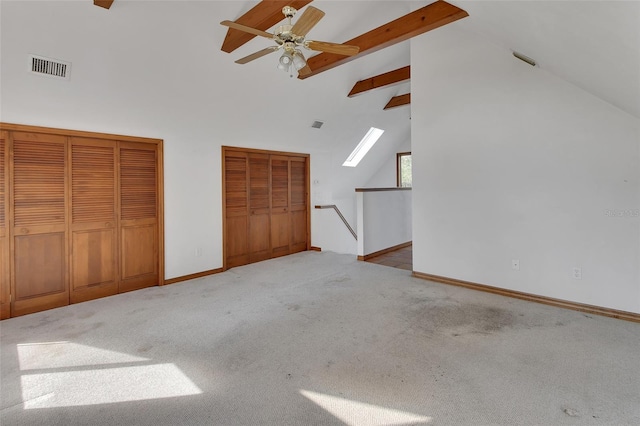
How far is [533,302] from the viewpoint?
137 inches

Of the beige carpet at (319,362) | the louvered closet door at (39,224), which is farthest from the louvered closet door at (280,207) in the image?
the louvered closet door at (39,224)

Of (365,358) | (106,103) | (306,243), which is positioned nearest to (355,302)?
(365,358)

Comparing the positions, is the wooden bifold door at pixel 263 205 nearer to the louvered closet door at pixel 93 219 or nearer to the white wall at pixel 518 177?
the louvered closet door at pixel 93 219

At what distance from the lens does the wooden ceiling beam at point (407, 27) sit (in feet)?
9.92

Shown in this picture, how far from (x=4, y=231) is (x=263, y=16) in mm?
3367

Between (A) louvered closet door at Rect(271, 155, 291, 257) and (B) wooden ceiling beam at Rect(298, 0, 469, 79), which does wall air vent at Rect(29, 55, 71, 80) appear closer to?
(B) wooden ceiling beam at Rect(298, 0, 469, 79)

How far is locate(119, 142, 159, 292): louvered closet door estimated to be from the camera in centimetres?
396

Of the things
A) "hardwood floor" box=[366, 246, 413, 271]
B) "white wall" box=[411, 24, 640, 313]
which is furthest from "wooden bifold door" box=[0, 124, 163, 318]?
"white wall" box=[411, 24, 640, 313]

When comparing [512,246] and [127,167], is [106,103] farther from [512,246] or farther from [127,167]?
[512,246]

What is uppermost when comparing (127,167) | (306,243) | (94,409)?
(127,167)

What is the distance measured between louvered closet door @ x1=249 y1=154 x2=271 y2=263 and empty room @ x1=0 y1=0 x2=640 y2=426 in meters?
0.11

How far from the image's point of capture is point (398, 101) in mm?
6527

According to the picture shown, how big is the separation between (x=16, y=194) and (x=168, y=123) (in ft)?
5.80

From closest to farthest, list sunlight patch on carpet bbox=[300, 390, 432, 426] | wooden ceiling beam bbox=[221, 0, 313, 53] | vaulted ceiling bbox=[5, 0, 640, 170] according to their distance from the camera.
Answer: sunlight patch on carpet bbox=[300, 390, 432, 426]
vaulted ceiling bbox=[5, 0, 640, 170]
wooden ceiling beam bbox=[221, 0, 313, 53]
